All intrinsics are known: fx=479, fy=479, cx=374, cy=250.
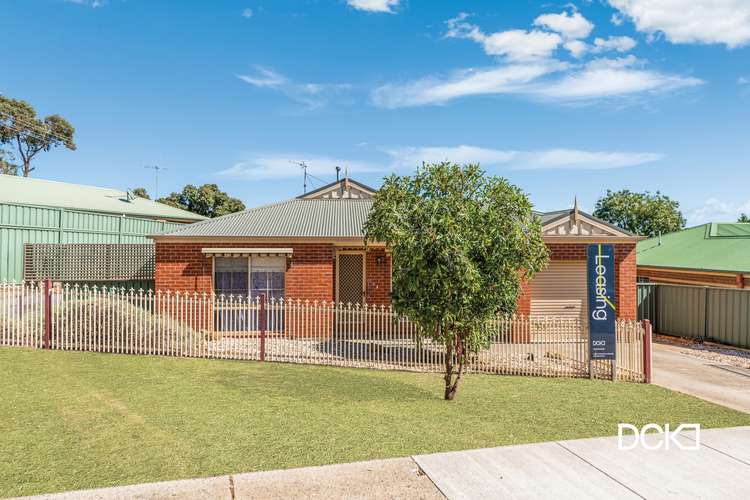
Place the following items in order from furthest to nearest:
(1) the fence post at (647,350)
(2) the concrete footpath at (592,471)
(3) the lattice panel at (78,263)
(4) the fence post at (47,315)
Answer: (3) the lattice panel at (78,263) → (4) the fence post at (47,315) → (1) the fence post at (647,350) → (2) the concrete footpath at (592,471)

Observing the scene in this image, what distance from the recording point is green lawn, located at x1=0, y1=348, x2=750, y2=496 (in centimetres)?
514

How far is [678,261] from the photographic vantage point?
17672 mm

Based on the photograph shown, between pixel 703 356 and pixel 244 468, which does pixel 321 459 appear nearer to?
pixel 244 468

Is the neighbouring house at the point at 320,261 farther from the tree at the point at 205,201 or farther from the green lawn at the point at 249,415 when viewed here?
the tree at the point at 205,201

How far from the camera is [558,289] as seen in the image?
14.1 meters

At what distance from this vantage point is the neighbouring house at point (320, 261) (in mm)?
13242

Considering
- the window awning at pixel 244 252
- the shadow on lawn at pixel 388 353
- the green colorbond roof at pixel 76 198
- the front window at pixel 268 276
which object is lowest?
the shadow on lawn at pixel 388 353

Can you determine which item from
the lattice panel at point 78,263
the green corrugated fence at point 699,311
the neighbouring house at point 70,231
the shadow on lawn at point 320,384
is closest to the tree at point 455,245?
the shadow on lawn at point 320,384

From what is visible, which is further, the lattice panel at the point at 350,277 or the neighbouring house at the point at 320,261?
the lattice panel at the point at 350,277

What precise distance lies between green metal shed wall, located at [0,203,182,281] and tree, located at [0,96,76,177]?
3442cm

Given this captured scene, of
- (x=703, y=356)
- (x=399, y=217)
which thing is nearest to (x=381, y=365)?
(x=399, y=217)

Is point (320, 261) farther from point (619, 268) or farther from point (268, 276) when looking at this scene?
point (619, 268)

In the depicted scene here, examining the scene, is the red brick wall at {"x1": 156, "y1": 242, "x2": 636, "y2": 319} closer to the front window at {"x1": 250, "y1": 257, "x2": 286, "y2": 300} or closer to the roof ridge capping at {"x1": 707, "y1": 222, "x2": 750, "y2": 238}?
the front window at {"x1": 250, "y1": 257, "x2": 286, "y2": 300}

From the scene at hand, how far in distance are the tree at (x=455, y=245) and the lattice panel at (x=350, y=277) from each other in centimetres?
685
